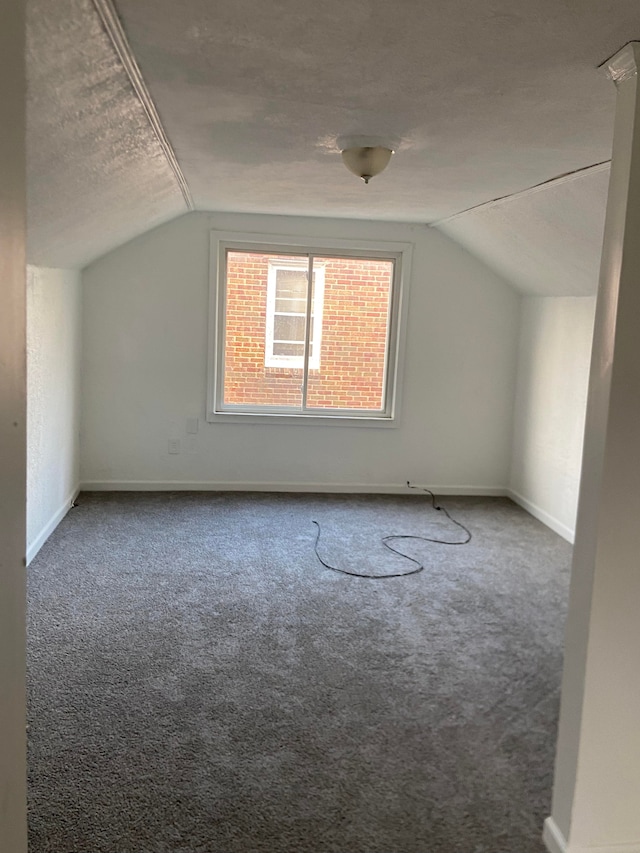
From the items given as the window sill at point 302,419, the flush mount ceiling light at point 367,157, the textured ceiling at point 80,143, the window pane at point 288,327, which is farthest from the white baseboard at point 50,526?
the flush mount ceiling light at point 367,157

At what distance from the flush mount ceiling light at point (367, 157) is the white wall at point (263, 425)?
2461 mm

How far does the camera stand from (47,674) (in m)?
2.62

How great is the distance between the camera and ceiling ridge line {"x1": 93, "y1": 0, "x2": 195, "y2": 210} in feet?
4.97

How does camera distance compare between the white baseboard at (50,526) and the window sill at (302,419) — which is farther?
the window sill at (302,419)

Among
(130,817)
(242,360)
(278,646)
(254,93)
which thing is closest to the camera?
(130,817)

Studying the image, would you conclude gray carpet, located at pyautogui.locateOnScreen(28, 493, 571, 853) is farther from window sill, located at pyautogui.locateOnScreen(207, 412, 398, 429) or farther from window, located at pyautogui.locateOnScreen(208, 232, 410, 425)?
window, located at pyautogui.locateOnScreen(208, 232, 410, 425)

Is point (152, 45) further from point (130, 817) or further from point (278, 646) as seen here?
point (278, 646)

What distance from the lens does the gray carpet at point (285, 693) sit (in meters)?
1.96

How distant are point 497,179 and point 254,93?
151 centimetres

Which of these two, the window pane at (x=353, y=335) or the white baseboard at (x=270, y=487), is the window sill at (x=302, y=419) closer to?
the window pane at (x=353, y=335)

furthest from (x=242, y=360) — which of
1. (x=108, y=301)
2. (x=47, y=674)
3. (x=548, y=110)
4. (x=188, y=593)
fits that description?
(x=548, y=110)

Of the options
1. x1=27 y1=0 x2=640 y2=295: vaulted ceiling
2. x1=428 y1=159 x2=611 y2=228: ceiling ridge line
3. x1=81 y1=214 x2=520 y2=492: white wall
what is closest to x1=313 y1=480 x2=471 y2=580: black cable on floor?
x1=81 y1=214 x2=520 y2=492: white wall

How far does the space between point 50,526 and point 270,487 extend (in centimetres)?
174

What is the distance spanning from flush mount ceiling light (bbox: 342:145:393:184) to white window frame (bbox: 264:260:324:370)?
258 cm
